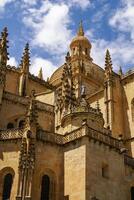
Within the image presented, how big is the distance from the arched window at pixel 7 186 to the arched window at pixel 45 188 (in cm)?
196

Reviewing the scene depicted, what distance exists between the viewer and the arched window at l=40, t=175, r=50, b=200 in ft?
77.4

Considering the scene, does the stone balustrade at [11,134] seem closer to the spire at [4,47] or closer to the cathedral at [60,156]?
the cathedral at [60,156]

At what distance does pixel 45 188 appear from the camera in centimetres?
2381

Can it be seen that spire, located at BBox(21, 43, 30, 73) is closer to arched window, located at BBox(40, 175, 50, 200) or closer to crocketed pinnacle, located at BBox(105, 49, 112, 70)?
crocketed pinnacle, located at BBox(105, 49, 112, 70)

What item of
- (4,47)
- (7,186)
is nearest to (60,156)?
(7,186)

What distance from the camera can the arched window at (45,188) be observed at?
929 inches

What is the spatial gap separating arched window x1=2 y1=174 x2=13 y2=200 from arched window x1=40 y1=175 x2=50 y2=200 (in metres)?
1.96

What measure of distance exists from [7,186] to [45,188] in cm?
231

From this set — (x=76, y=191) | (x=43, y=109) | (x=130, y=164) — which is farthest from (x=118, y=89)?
(x=76, y=191)

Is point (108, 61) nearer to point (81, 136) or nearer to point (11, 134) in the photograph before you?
point (81, 136)

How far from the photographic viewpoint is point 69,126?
2764cm

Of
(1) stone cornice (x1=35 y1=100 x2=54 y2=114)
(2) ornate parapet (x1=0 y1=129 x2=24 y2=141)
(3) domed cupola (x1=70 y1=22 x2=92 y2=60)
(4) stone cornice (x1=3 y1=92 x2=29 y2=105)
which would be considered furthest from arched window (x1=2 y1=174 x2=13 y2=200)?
(3) domed cupola (x1=70 y1=22 x2=92 y2=60)

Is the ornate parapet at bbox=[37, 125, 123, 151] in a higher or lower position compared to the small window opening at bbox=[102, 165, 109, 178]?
higher

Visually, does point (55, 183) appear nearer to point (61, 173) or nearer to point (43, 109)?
point (61, 173)
